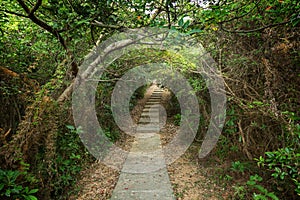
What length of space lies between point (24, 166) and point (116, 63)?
385 centimetres

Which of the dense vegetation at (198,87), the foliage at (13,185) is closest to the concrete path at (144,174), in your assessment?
the dense vegetation at (198,87)

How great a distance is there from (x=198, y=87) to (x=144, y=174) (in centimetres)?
191

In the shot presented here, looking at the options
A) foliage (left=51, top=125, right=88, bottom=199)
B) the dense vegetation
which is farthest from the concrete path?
the dense vegetation

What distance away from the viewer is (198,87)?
415 centimetres

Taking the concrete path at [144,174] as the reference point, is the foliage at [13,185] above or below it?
above

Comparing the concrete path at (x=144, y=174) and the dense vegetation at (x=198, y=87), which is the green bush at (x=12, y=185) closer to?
the dense vegetation at (x=198, y=87)

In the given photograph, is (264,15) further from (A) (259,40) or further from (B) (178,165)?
(B) (178,165)

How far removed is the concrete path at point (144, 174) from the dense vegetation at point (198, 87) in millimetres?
933

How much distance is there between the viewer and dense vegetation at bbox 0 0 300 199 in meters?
2.37

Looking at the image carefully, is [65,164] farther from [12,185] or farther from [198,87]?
[198,87]

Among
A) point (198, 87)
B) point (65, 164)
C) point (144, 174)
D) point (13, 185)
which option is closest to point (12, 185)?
point (13, 185)

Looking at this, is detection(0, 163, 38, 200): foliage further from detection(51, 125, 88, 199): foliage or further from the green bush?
detection(51, 125, 88, 199): foliage

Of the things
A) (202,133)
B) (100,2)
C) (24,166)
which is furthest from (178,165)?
(100,2)

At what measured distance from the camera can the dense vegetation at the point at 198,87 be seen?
2.37 metres
